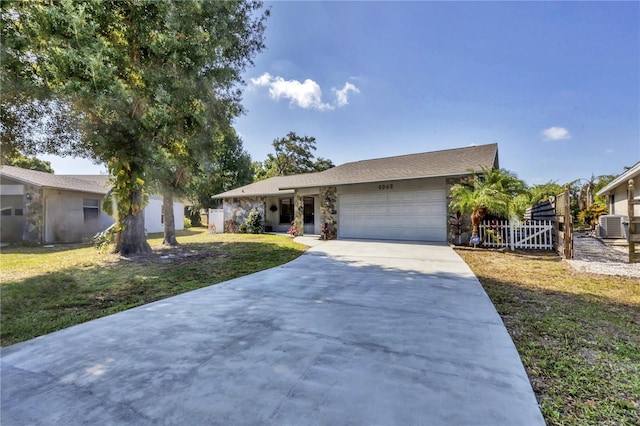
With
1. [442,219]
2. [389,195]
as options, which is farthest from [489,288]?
[389,195]

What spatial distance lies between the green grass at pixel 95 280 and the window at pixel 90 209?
6.11 meters

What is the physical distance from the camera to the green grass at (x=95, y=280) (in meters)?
4.12

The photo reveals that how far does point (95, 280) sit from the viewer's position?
6250 mm

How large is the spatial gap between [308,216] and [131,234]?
966 cm

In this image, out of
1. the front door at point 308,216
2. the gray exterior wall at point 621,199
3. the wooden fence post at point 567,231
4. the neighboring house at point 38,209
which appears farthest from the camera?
the front door at point 308,216

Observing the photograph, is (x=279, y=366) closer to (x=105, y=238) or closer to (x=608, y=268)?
(x=608, y=268)

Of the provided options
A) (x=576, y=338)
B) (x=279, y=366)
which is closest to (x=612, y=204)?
(x=576, y=338)

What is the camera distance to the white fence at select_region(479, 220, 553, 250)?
9.93 meters

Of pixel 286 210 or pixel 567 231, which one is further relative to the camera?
pixel 286 210

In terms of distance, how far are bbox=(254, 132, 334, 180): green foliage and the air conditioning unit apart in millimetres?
27609

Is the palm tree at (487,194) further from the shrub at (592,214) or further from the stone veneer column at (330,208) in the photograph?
the shrub at (592,214)

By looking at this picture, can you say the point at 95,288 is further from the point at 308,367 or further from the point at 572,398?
the point at 572,398

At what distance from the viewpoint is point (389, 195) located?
42.8 feet

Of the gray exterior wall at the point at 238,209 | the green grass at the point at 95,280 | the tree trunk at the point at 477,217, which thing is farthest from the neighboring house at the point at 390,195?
the green grass at the point at 95,280
